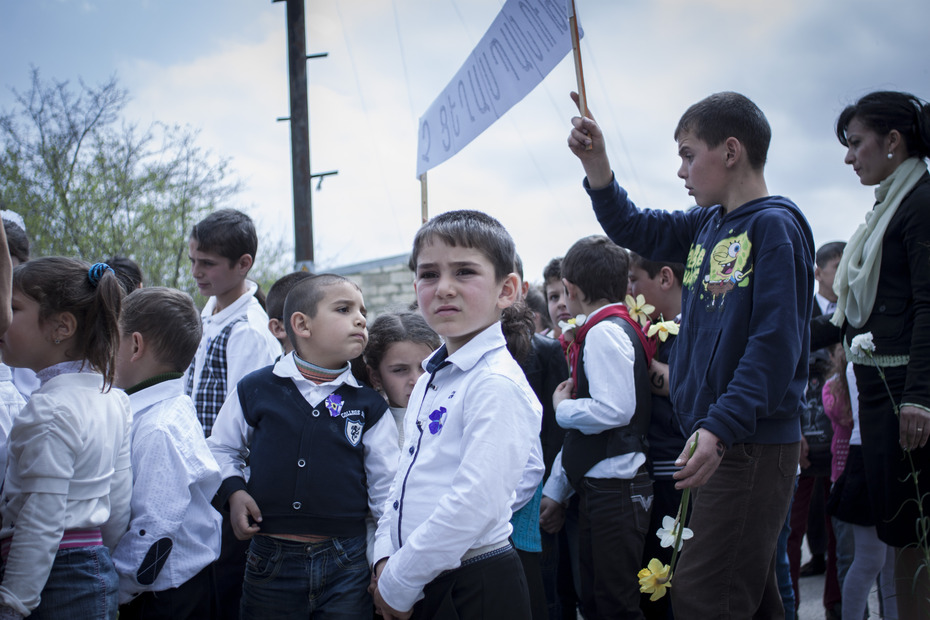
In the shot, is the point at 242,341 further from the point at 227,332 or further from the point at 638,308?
the point at 638,308

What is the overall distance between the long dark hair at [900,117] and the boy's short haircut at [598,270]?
1195 mm

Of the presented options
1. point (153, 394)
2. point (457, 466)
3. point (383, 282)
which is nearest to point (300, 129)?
point (153, 394)

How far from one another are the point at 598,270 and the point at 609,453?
90 centimetres

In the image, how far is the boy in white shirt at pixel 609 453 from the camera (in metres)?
3.05

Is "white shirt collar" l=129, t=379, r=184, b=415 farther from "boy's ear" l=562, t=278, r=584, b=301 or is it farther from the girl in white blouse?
"boy's ear" l=562, t=278, r=584, b=301

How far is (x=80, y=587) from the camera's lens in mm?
2109

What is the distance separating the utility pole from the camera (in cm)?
916

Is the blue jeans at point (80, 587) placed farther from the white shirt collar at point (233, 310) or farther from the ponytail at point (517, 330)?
the ponytail at point (517, 330)

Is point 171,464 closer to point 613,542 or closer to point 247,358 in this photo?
point 247,358

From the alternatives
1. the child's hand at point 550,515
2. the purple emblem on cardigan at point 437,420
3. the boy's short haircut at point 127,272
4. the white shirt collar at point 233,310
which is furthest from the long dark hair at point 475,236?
the boy's short haircut at point 127,272

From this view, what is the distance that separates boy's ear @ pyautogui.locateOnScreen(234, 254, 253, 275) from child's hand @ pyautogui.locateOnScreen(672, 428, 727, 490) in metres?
2.94

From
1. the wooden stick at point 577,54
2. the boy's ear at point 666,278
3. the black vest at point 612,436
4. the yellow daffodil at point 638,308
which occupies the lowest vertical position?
the black vest at point 612,436

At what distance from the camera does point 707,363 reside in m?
2.22

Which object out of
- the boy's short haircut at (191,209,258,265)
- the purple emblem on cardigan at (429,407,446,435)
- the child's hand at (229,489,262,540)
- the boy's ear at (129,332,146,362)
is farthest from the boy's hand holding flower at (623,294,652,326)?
the boy's ear at (129,332,146,362)
